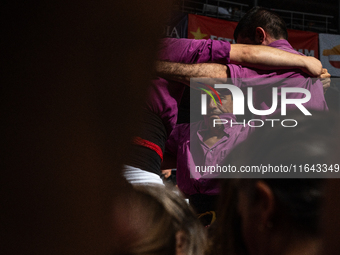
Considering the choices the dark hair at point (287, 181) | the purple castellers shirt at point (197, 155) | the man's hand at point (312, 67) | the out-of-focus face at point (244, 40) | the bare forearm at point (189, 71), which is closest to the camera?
the dark hair at point (287, 181)

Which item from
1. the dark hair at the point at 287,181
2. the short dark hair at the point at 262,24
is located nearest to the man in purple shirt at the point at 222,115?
the short dark hair at the point at 262,24

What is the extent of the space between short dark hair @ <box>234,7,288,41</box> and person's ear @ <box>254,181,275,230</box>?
102cm

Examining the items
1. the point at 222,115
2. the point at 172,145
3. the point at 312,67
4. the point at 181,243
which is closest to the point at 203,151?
the point at 172,145

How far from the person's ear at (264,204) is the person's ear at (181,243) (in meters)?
0.13

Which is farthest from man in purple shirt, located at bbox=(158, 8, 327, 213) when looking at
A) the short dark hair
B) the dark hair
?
the dark hair

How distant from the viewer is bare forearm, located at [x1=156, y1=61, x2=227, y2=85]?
89 cm

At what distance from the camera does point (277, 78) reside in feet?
3.32

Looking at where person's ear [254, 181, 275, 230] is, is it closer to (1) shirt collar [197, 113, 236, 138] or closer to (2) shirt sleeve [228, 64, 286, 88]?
(2) shirt sleeve [228, 64, 286, 88]

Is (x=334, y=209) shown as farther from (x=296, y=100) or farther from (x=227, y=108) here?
(x=227, y=108)

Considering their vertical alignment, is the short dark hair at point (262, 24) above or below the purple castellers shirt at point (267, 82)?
above

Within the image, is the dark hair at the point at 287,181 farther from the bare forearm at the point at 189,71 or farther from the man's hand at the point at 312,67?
the man's hand at the point at 312,67

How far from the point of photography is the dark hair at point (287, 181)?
1.24 feet

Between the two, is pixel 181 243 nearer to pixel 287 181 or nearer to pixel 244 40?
pixel 287 181

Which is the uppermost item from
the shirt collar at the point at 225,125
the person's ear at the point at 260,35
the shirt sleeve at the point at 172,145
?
the person's ear at the point at 260,35
